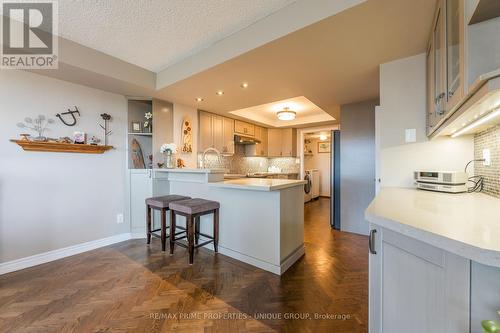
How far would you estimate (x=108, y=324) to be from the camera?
1492mm

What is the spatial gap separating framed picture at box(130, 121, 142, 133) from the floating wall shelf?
0.45 meters

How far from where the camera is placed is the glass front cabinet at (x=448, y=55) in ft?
3.09

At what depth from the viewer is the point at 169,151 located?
126 inches

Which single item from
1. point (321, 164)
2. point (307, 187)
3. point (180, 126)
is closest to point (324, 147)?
point (321, 164)

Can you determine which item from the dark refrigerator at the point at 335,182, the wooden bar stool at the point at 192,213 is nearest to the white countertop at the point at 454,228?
the wooden bar stool at the point at 192,213

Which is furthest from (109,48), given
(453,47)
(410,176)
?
(410,176)

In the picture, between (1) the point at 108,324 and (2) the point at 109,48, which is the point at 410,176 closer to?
(1) the point at 108,324

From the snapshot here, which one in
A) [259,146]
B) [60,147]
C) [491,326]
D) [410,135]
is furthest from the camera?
[259,146]

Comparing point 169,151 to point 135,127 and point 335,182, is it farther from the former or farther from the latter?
point 335,182

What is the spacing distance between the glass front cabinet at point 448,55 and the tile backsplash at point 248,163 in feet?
12.8

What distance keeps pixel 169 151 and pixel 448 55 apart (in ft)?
10.3

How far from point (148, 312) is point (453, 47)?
2585 mm

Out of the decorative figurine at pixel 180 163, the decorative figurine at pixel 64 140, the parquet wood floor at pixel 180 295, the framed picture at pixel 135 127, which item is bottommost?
the parquet wood floor at pixel 180 295

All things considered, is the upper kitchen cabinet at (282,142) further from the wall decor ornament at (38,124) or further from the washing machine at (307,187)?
the wall decor ornament at (38,124)
